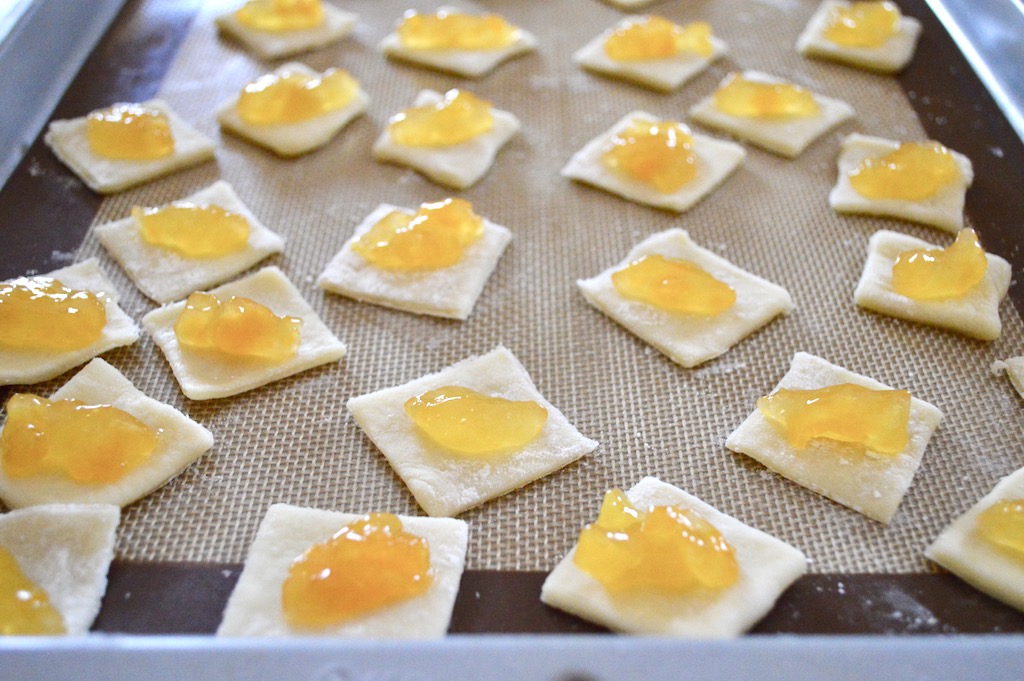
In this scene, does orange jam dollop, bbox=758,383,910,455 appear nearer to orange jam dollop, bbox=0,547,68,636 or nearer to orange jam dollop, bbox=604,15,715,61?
orange jam dollop, bbox=0,547,68,636

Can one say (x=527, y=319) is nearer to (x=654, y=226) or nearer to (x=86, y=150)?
(x=654, y=226)

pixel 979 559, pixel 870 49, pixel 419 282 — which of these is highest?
pixel 870 49

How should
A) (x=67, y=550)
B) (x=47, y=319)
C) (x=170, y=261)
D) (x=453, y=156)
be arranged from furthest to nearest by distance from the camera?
(x=453, y=156), (x=170, y=261), (x=47, y=319), (x=67, y=550)

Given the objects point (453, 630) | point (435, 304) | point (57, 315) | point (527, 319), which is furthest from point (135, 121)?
point (453, 630)

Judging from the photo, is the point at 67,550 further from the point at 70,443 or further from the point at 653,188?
the point at 653,188

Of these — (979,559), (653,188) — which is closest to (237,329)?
(653,188)

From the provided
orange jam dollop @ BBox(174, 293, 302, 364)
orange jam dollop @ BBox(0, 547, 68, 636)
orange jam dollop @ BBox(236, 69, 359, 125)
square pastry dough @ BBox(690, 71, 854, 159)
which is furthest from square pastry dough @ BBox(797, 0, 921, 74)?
orange jam dollop @ BBox(0, 547, 68, 636)

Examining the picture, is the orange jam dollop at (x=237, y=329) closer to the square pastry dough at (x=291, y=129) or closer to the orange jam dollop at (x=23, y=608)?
the orange jam dollop at (x=23, y=608)
